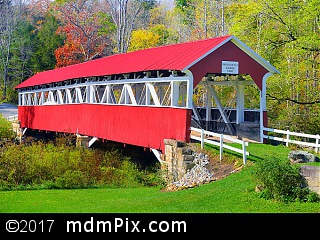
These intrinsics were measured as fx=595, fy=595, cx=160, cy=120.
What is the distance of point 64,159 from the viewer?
76.2 feet

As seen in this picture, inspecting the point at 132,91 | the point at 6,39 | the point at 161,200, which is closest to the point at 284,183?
the point at 161,200

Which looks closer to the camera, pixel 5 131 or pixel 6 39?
pixel 5 131

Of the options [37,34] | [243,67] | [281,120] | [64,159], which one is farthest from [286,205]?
[37,34]

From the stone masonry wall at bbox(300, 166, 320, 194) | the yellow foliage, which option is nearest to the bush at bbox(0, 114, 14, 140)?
the yellow foliage

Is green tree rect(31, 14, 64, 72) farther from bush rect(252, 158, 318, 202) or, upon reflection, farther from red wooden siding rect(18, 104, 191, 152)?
bush rect(252, 158, 318, 202)

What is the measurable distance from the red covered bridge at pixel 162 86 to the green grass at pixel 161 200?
286 cm

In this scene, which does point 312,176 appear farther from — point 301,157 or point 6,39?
point 6,39

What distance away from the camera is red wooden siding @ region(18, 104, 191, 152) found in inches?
789

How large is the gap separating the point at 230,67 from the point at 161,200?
734 cm

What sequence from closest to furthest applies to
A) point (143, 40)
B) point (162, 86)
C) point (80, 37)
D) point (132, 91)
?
point (162, 86), point (132, 91), point (143, 40), point (80, 37)

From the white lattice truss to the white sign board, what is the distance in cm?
154

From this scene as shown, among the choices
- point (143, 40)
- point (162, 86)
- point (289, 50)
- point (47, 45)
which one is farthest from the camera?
point (47, 45)

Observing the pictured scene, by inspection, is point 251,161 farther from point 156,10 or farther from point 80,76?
point 156,10

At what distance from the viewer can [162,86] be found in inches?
980
